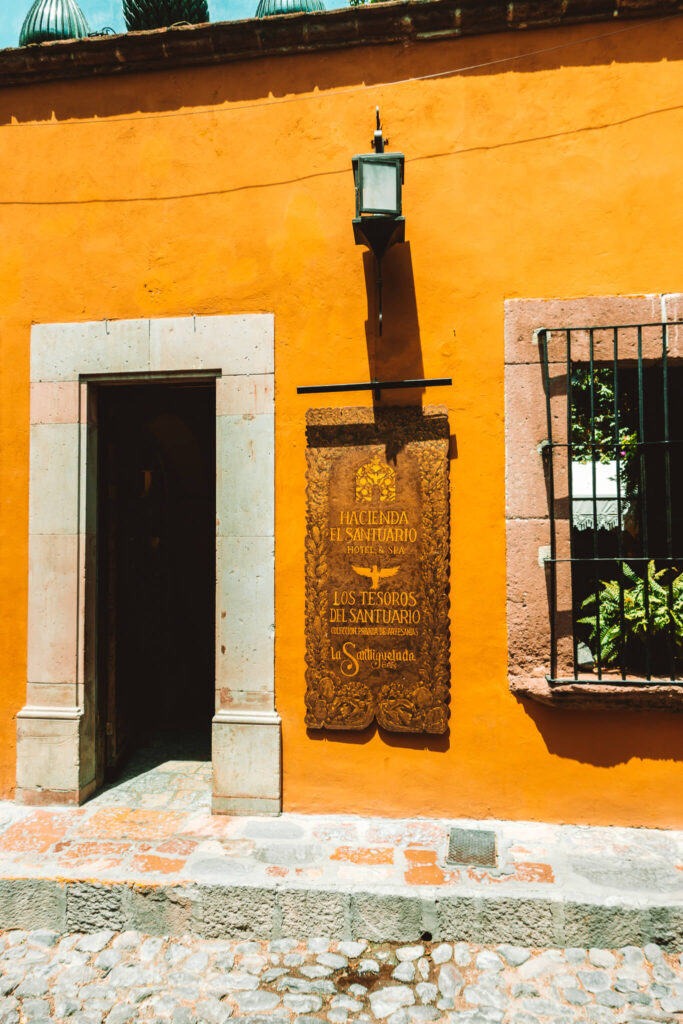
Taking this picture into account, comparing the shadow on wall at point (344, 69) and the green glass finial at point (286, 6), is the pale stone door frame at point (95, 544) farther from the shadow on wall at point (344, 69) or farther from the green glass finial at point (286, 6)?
the green glass finial at point (286, 6)

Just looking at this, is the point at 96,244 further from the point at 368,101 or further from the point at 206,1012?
the point at 206,1012

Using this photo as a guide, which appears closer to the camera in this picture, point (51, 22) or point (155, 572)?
Answer: point (51, 22)

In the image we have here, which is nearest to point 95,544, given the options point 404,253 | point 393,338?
point 393,338

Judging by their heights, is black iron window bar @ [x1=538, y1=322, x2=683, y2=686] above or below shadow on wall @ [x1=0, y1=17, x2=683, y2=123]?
below

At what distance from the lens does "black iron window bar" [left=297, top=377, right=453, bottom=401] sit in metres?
3.85

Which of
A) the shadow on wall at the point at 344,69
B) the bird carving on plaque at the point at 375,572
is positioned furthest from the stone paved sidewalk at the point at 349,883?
the shadow on wall at the point at 344,69

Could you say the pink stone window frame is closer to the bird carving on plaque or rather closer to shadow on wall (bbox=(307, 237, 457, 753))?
shadow on wall (bbox=(307, 237, 457, 753))

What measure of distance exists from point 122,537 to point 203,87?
2785mm

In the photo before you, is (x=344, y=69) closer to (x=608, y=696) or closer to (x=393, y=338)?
(x=393, y=338)

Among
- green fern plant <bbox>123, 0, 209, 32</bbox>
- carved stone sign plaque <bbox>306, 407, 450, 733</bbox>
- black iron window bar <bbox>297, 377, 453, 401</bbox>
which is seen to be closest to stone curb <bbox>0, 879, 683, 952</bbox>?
carved stone sign plaque <bbox>306, 407, 450, 733</bbox>

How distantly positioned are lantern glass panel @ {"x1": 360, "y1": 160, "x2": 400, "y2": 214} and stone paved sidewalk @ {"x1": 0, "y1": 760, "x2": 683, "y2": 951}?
325 centimetres

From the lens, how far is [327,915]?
3.09 meters

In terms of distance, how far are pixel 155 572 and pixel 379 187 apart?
3.17 meters

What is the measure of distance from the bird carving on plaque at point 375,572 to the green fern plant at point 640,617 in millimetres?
1088
